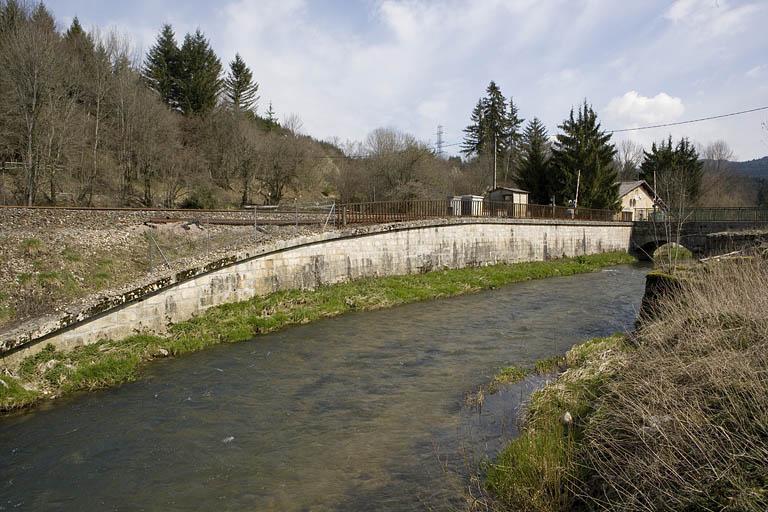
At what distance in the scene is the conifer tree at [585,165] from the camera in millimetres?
41625

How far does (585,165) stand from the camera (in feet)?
137

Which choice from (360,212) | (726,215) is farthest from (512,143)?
(360,212)

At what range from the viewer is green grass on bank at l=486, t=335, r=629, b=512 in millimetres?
4984

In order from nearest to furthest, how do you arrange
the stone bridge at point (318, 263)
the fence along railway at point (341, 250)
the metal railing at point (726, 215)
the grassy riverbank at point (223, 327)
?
the grassy riverbank at point (223, 327), the stone bridge at point (318, 263), the fence along railway at point (341, 250), the metal railing at point (726, 215)

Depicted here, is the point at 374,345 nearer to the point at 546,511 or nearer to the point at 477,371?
the point at 477,371

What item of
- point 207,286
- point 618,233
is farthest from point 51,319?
point 618,233

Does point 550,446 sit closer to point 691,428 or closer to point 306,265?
point 691,428

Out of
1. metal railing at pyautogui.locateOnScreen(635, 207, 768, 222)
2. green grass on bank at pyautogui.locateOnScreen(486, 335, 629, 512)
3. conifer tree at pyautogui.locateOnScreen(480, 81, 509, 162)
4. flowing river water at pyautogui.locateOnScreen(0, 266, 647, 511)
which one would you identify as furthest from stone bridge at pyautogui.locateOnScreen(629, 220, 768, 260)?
green grass on bank at pyautogui.locateOnScreen(486, 335, 629, 512)

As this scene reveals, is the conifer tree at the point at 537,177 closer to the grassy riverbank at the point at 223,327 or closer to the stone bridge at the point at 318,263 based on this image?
the stone bridge at the point at 318,263

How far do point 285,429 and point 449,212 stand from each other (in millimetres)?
20306

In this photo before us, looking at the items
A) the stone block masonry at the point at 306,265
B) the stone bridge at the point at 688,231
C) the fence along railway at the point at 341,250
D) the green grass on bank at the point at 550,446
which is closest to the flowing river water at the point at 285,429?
the green grass on bank at the point at 550,446

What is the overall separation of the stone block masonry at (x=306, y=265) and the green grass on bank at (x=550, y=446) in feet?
30.7

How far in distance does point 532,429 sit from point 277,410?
174 inches

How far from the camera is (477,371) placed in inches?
398
